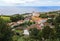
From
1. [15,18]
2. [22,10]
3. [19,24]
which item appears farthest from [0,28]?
[22,10]

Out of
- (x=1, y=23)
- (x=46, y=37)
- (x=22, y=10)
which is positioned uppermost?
(x=1, y=23)

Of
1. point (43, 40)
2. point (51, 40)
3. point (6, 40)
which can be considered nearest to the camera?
point (6, 40)

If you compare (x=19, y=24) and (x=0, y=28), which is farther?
(x=19, y=24)

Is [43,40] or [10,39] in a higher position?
[10,39]

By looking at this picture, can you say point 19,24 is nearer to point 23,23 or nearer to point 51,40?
point 23,23

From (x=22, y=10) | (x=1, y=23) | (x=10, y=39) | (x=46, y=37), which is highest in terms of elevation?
(x=1, y=23)

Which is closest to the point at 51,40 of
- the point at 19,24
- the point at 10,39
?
the point at 10,39

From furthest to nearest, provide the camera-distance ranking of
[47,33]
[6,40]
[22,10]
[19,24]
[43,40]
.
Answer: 1. [22,10]
2. [19,24]
3. [47,33]
4. [43,40]
5. [6,40]

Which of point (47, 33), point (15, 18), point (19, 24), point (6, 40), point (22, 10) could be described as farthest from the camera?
point (22, 10)

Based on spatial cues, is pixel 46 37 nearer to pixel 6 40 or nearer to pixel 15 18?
pixel 6 40
